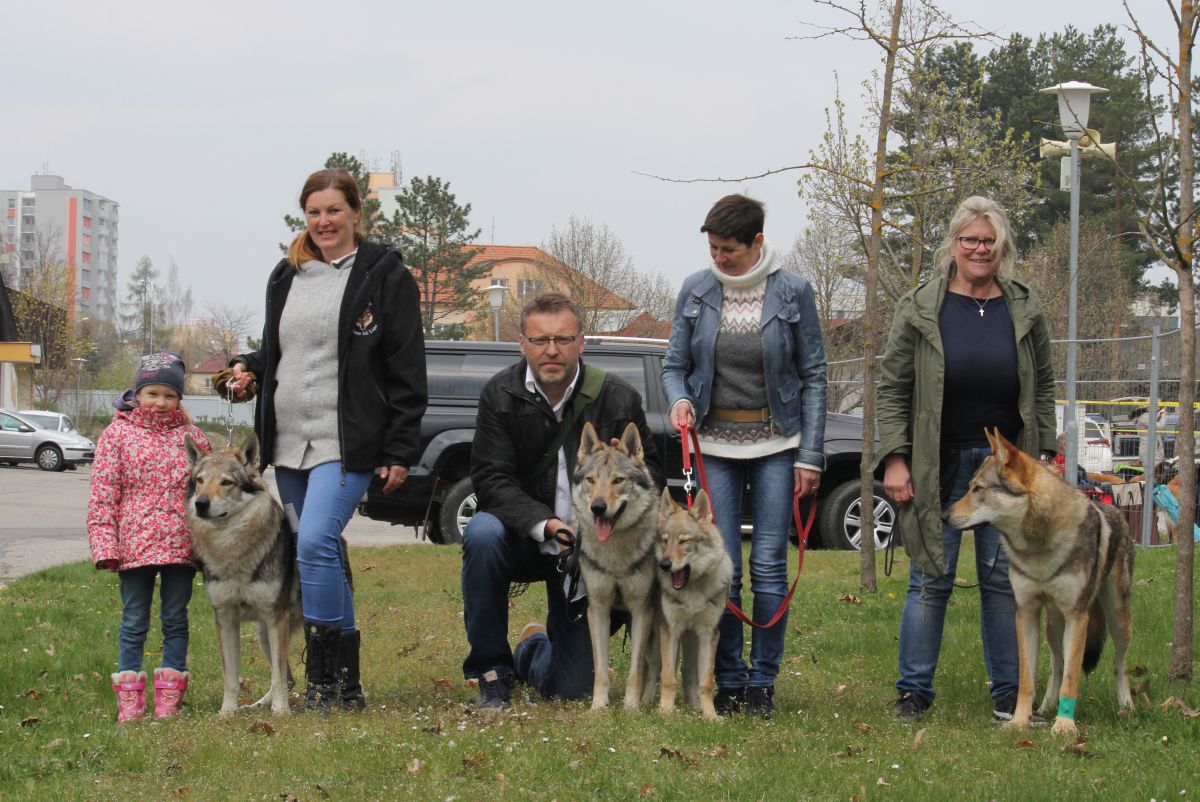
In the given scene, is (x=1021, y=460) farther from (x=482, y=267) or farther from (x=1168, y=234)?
(x=482, y=267)

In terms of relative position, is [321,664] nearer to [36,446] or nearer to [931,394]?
[931,394]

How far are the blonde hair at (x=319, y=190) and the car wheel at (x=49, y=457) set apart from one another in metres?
28.2

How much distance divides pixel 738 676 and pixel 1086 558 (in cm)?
160

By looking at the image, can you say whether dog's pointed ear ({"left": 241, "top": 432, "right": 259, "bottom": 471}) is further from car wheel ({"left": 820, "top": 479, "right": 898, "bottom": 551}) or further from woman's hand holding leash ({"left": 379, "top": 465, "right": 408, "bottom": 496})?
car wheel ({"left": 820, "top": 479, "right": 898, "bottom": 551})

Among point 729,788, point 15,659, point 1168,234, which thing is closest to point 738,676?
point 729,788

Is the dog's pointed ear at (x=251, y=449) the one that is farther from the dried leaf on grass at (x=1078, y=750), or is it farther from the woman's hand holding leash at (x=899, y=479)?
the dried leaf on grass at (x=1078, y=750)

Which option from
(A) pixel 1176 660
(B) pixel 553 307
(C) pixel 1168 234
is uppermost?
(C) pixel 1168 234

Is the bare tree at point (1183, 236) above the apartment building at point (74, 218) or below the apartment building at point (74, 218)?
below

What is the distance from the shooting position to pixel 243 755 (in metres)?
4.20

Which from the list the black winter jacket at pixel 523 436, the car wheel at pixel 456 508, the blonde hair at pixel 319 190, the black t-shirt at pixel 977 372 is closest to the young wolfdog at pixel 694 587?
the black winter jacket at pixel 523 436

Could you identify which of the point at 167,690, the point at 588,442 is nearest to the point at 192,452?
the point at 167,690

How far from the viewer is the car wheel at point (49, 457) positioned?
30.1m

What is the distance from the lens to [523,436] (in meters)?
5.29

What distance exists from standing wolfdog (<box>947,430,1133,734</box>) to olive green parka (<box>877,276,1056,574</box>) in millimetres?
194
